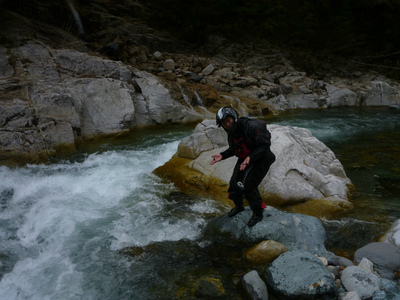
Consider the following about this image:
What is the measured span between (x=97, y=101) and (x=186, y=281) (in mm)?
8579

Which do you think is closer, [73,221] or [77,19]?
[73,221]

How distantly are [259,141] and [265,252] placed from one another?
158 centimetres

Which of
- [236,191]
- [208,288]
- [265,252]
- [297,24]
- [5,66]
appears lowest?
[208,288]

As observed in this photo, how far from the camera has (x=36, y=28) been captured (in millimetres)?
14742

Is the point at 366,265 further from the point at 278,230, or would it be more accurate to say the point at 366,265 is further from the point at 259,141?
the point at 259,141

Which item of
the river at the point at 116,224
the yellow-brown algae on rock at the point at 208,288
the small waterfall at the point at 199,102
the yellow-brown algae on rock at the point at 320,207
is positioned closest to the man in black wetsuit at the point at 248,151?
the river at the point at 116,224

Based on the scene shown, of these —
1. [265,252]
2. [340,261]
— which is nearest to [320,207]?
[340,261]

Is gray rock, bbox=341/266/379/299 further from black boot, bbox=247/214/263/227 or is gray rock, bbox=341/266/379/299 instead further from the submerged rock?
black boot, bbox=247/214/263/227

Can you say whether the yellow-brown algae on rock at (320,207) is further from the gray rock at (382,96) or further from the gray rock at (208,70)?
the gray rock at (382,96)

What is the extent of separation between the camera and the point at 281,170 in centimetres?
577

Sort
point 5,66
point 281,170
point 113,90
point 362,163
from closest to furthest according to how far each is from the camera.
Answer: point 281,170 < point 362,163 < point 5,66 < point 113,90

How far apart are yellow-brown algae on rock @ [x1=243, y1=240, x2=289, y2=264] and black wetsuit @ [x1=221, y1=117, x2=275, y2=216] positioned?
0.56 metres

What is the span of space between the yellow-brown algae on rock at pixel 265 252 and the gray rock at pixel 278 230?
0.22 meters

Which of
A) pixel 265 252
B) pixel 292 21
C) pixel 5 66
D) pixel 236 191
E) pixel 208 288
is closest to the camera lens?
pixel 208 288
